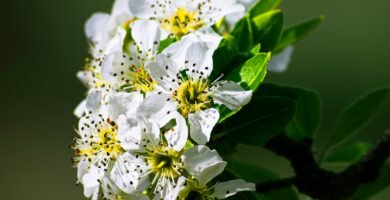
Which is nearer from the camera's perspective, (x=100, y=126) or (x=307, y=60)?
(x=100, y=126)

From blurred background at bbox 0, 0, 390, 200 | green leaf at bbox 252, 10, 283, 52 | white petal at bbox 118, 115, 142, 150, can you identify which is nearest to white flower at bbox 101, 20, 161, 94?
white petal at bbox 118, 115, 142, 150

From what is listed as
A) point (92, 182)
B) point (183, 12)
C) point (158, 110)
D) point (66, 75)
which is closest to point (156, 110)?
point (158, 110)

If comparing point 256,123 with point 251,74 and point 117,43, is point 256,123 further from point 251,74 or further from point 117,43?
point 117,43

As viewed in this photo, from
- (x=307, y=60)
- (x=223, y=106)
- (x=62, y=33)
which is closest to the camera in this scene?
(x=223, y=106)

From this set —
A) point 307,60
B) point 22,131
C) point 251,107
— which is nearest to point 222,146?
point 251,107

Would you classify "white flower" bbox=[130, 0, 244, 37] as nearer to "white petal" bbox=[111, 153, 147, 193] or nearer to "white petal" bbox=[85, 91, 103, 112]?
"white petal" bbox=[85, 91, 103, 112]

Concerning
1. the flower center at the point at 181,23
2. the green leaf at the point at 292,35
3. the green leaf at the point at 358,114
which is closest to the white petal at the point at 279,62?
the green leaf at the point at 292,35

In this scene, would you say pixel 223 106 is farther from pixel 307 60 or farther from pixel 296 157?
pixel 307 60
